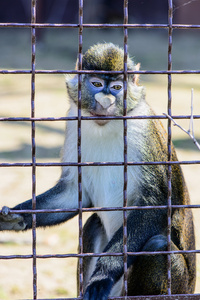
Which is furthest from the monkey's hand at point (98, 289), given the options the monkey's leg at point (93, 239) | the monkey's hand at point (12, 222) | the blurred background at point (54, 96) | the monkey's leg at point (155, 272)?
the blurred background at point (54, 96)

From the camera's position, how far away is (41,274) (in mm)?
4305

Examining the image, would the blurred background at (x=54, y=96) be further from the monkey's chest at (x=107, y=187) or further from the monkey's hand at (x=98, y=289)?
the monkey's hand at (x=98, y=289)

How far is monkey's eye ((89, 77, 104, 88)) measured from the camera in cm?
330

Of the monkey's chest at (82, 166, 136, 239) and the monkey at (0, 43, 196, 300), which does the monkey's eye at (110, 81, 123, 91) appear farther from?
the monkey's chest at (82, 166, 136, 239)

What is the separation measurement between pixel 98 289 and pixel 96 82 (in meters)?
1.20

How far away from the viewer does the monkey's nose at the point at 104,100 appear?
10.3ft

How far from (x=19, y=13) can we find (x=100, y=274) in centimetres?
1359

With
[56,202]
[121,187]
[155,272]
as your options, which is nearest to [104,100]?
[121,187]

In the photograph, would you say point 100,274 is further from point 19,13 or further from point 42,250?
point 19,13

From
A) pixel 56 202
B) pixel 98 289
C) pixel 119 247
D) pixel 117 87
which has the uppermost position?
pixel 117 87

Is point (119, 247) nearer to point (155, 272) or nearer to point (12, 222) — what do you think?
point (155, 272)

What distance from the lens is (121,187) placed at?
3.45m

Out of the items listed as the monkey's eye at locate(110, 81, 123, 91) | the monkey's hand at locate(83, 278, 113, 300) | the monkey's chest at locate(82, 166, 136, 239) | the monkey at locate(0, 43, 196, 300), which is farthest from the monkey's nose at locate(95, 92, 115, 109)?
the monkey's hand at locate(83, 278, 113, 300)

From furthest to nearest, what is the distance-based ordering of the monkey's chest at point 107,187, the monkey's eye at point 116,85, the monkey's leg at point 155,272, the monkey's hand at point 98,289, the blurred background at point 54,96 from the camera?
the blurred background at point 54,96 < the monkey's chest at point 107,187 < the monkey's eye at point 116,85 < the monkey's leg at point 155,272 < the monkey's hand at point 98,289
